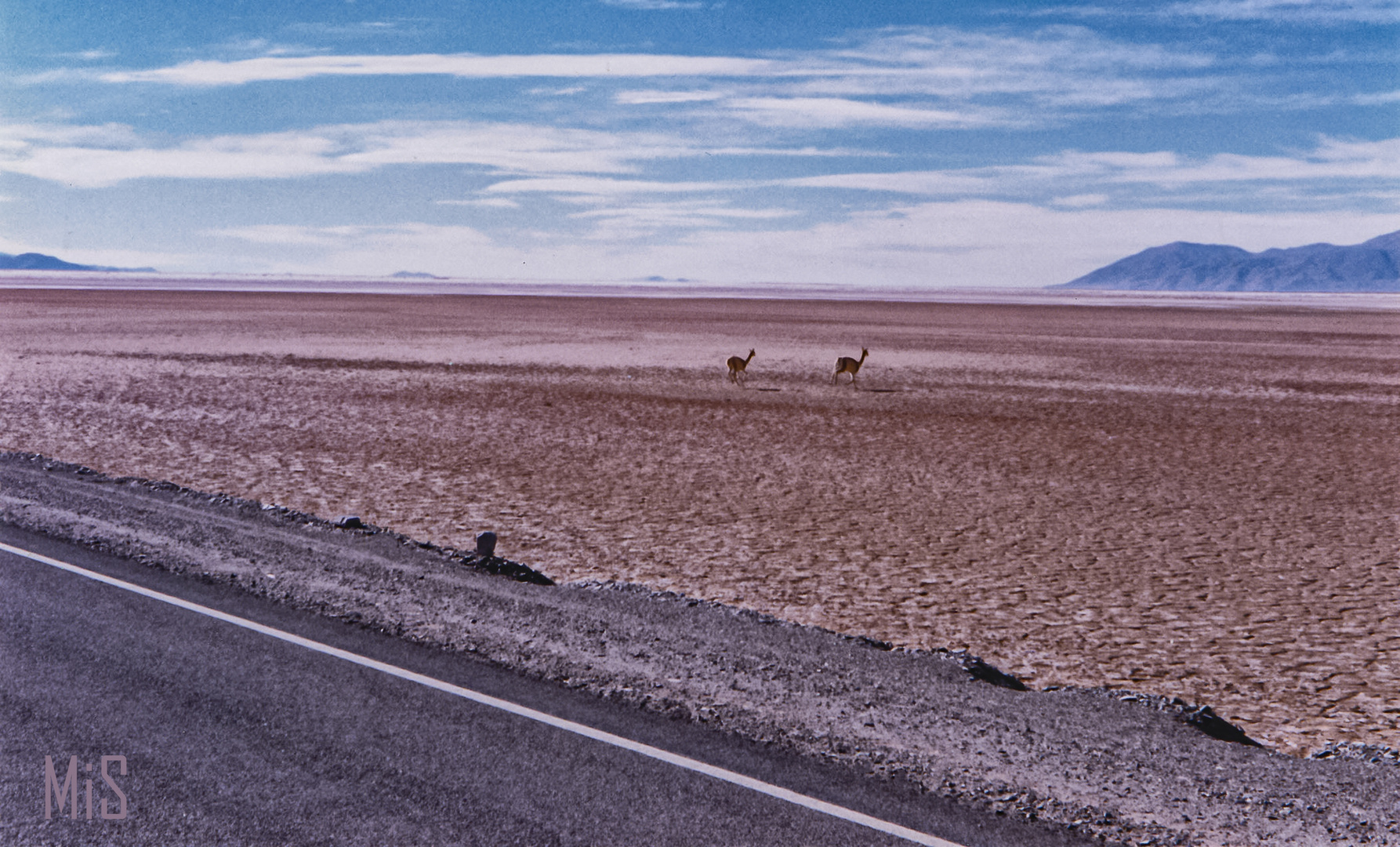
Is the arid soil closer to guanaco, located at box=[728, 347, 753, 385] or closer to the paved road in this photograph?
guanaco, located at box=[728, 347, 753, 385]

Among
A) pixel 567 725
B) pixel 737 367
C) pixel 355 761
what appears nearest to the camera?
pixel 355 761

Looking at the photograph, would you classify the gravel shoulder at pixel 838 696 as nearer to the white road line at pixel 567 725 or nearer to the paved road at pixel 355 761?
the paved road at pixel 355 761

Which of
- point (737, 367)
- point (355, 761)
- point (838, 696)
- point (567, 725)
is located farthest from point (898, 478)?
point (737, 367)

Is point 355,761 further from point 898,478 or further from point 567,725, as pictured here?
point 898,478

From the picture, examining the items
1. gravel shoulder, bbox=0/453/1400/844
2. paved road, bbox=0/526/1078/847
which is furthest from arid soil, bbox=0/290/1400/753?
paved road, bbox=0/526/1078/847

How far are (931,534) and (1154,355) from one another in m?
34.1

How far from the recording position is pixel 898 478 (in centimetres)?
1734

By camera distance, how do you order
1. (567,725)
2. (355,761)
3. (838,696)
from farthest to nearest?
(838,696)
(567,725)
(355,761)

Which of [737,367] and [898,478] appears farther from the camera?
[737,367]

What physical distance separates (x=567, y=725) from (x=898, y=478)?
11465mm

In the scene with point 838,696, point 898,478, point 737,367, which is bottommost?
point 838,696

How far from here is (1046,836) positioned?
17.9 feet

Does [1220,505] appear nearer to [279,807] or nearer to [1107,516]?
[1107,516]

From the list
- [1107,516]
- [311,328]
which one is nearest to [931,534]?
[1107,516]
